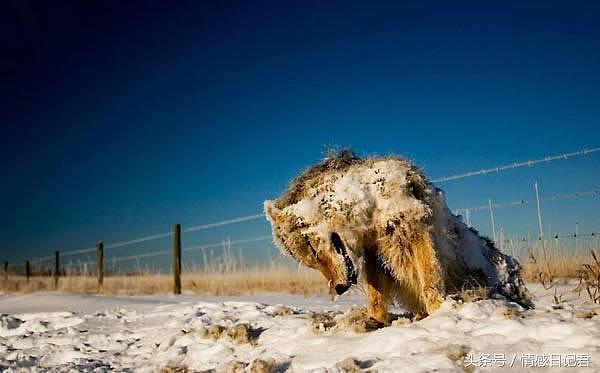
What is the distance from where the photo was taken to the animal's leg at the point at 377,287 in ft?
12.4

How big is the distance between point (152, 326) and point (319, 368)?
138 inches

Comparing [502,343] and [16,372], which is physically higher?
[502,343]

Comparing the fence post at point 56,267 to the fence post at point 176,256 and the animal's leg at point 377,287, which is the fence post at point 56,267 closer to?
the fence post at point 176,256

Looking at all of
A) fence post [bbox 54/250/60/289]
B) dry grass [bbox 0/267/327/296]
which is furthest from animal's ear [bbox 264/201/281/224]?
fence post [bbox 54/250/60/289]

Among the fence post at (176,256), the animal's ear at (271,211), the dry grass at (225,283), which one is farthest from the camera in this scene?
the fence post at (176,256)

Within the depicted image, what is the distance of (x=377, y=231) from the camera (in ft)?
11.9

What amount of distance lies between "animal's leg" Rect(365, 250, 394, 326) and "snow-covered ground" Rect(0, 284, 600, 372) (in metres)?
0.27

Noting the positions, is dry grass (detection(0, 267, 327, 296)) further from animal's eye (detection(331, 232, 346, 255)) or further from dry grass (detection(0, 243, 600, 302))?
animal's eye (detection(331, 232, 346, 255))

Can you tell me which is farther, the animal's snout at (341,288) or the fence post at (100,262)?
the fence post at (100,262)

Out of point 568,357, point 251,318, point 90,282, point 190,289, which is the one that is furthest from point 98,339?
point 90,282

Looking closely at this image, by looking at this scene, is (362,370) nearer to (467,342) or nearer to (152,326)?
(467,342)

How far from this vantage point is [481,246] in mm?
4227

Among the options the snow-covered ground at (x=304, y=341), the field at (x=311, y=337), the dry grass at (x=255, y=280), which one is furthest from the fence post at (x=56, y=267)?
the snow-covered ground at (x=304, y=341)

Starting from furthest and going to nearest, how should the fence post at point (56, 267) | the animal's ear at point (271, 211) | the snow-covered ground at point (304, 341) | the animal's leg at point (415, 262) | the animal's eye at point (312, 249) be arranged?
the fence post at point (56, 267)
the animal's ear at point (271, 211)
the animal's eye at point (312, 249)
the animal's leg at point (415, 262)
the snow-covered ground at point (304, 341)
